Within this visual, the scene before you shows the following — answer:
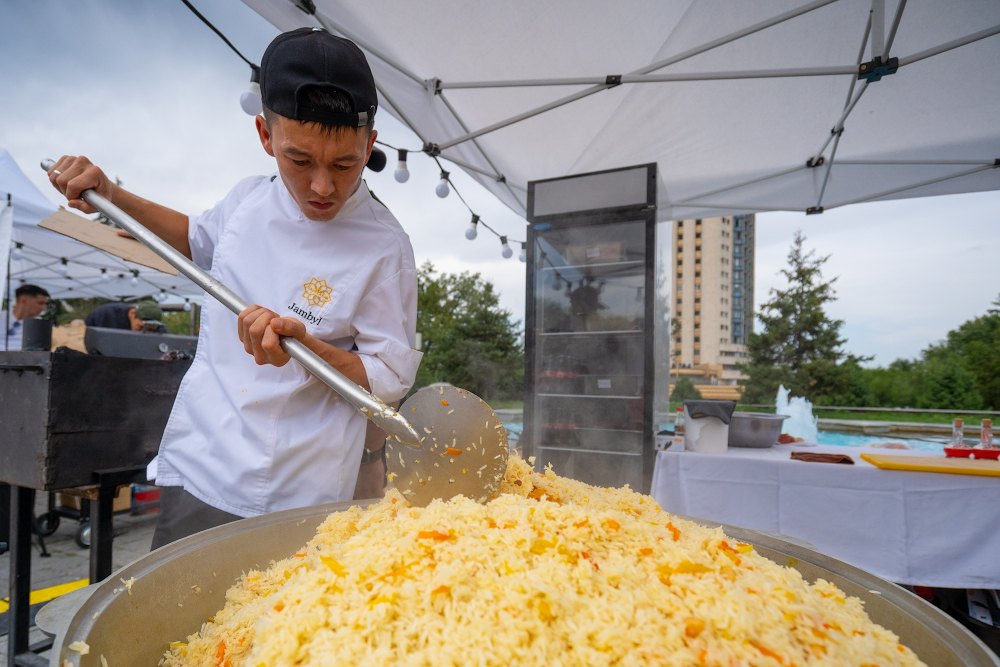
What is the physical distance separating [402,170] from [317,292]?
3717 millimetres

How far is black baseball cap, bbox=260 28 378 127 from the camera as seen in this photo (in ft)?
2.95

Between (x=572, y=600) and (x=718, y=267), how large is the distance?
5051 cm

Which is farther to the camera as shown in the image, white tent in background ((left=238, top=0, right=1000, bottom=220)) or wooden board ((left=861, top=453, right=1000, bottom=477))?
white tent in background ((left=238, top=0, right=1000, bottom=220))

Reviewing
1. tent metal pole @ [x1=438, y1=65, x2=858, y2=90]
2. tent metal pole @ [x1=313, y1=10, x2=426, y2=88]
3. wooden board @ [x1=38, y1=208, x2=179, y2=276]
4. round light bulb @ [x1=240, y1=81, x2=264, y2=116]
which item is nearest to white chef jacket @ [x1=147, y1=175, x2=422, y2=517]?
wooden board @ [x1=38, y1=208, x2=179, y2=276]

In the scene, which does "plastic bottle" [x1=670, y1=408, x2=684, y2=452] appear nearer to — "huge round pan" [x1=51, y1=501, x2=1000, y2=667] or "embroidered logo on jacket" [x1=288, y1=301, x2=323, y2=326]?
"huge round pan" [x1=51, y1=501, x2=1000, y2=667]

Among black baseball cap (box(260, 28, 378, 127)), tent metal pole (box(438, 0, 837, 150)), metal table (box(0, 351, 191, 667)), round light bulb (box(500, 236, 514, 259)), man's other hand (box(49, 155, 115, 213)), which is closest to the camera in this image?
black baseball cap (box(260, 28, 378, 127))

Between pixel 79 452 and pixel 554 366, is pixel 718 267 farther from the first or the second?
pixel 79 452

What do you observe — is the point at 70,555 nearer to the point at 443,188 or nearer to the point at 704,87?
the point at 443,188

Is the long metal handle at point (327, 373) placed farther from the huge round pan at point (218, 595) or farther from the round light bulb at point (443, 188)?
the round light bulb at point (443, 188)

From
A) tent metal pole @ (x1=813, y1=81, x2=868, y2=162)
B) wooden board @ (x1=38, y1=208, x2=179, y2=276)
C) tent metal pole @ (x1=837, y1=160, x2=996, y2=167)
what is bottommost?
wooden board @ (x1=38, y1=208, x2=179, y2=276)

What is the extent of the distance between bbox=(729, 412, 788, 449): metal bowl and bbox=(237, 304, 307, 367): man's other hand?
3.34 meters

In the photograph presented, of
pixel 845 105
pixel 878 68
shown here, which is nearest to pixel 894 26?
pixel 878 68

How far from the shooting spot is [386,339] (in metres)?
1.14

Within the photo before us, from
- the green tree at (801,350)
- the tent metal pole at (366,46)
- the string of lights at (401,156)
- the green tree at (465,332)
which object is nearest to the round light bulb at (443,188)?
the string of lights at (401,156)
